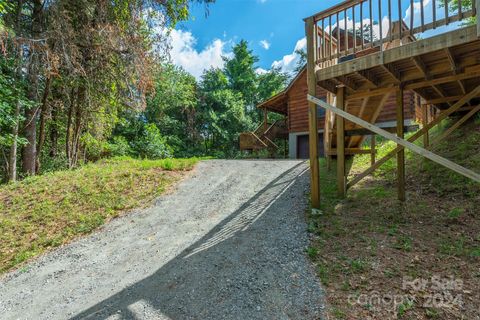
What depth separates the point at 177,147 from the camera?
883 inches

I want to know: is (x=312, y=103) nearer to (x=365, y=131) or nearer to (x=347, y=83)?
(x=347, y=83)

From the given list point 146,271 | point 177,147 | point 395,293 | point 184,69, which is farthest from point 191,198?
point 184,69

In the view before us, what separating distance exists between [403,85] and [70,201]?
749 centimetres

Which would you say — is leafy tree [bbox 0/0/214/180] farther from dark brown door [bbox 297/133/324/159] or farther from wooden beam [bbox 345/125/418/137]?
dark brown door [bbox 297/133/324/159]

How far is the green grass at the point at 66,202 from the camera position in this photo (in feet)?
16.8

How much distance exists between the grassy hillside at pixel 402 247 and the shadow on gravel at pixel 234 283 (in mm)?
274

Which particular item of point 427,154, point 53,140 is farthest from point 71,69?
point 427,154

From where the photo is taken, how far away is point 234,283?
307 centimetres

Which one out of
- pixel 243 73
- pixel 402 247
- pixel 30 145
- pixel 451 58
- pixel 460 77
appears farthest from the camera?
pixel 243 73

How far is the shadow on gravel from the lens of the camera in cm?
266

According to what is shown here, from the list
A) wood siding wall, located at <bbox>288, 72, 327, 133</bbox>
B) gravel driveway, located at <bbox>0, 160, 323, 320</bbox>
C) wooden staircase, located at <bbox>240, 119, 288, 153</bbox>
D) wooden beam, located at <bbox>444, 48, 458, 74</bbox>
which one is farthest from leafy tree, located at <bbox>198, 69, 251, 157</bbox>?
wooden beam, located at <bbox>444, 48, 458, 74</bbox>

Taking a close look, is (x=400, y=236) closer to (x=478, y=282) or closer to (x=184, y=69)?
(x=478, y=282)

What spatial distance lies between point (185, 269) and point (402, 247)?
273 cm

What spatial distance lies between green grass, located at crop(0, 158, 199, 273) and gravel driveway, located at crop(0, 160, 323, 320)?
1.72 feet
